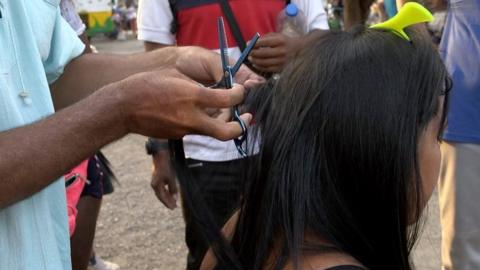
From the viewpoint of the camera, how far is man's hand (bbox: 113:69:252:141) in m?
1.14

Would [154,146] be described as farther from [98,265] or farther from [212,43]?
[98,265]

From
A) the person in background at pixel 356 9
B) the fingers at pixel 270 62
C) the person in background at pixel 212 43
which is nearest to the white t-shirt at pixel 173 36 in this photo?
the person in background at pixel 212 43

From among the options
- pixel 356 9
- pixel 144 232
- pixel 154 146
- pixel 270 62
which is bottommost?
pixel 144 232

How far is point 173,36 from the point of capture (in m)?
2.39

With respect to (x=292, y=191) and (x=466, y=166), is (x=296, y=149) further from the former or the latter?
(x=466, y=166)

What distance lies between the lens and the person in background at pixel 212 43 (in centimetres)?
218

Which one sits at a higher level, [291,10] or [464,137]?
[291,10]

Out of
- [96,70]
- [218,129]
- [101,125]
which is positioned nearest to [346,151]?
[218,129]

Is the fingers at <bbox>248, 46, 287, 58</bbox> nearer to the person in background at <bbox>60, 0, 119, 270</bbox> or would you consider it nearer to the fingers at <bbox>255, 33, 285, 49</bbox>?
the fingers at <bbox>255, 33, 285, 49</bbox>

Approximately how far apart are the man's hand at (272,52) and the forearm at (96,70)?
0.51 m

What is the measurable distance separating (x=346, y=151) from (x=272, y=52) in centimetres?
102

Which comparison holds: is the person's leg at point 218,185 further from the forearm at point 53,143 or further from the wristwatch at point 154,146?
the forearm at point 53,143

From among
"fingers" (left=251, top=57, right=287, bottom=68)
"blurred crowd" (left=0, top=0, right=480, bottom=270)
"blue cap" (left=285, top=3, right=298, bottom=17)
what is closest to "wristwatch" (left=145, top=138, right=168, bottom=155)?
"fingers" (left=251, top=57, right=287, bottom=68)

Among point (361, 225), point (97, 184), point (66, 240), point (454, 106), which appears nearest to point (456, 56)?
point (454, 106)
